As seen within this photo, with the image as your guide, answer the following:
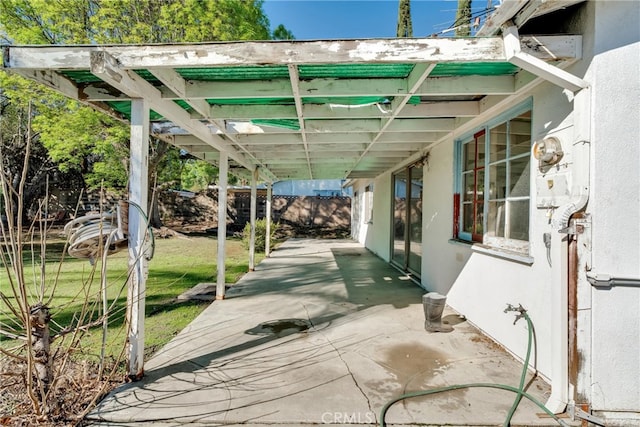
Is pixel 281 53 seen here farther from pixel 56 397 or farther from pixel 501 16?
pixel 56 397

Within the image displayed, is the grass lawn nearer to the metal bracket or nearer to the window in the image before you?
the metal bracket

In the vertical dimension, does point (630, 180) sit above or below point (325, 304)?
above

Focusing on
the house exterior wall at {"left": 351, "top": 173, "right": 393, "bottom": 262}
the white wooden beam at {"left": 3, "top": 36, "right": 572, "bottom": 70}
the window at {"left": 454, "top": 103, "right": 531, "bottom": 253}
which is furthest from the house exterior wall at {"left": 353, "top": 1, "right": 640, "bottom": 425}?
the house exterior wall at {"left": 351, "top": 173, "right": 393, "bottom": 262}

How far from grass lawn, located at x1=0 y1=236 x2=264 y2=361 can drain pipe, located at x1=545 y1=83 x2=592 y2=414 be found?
2977 millimetres

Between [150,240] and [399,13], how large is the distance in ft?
43.0

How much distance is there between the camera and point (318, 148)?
225 inches

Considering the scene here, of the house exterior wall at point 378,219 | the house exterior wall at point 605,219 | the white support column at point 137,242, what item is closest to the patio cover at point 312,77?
the house exterior wall at point 605,219

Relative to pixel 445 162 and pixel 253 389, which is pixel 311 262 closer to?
pixel 445 162

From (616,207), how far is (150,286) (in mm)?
6590

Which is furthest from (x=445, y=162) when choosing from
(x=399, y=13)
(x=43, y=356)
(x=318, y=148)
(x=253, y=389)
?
(x=399, y=13)

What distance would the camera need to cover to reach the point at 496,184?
375cm

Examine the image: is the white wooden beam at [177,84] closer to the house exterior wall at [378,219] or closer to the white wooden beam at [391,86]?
the white wooden beam at [391,86]

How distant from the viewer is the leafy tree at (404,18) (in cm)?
1231

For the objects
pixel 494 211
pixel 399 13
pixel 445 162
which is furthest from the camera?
pixel 399 13
